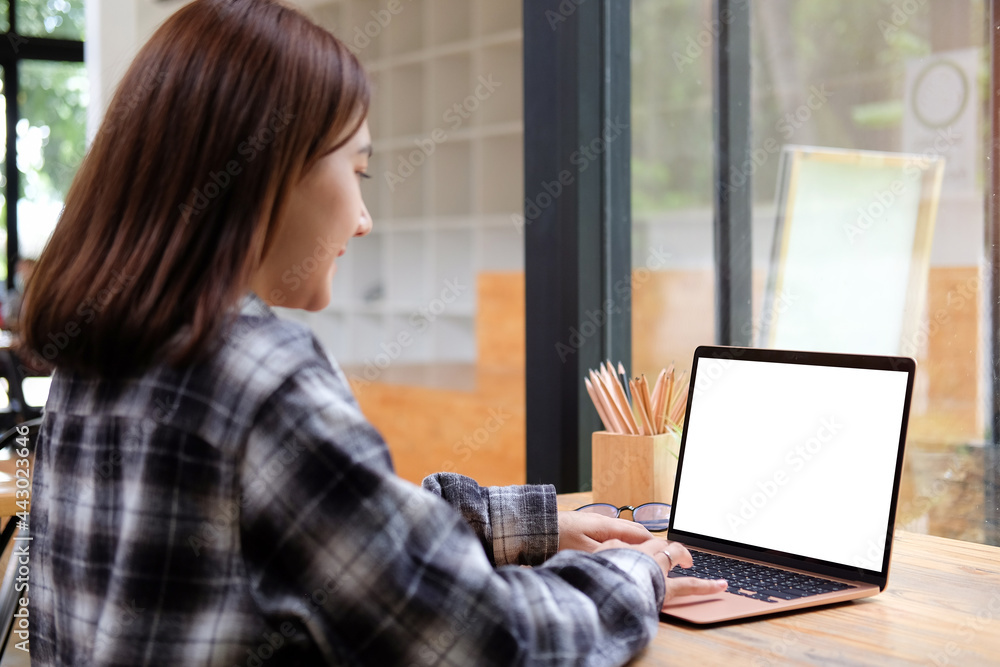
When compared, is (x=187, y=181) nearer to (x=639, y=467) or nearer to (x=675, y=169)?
(x=639, y=467)

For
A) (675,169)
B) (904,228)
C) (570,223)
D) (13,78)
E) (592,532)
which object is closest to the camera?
(592,532)

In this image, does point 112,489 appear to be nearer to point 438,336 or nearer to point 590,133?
point 590,133

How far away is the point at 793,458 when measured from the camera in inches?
43.4

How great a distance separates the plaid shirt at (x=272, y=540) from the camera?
66 centimetres

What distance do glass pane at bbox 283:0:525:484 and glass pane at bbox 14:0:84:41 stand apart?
2319mm

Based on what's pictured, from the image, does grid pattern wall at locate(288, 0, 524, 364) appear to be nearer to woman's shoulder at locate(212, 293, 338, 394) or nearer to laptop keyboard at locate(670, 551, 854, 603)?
laptop keyboard at locate(670, 551, 854, 603)

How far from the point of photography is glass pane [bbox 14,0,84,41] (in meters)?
6.41

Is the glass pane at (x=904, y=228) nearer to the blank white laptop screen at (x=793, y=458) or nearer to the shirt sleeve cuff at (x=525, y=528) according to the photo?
the blank white laptop screen at (x=793, y=458)

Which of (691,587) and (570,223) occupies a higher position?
(570,223)

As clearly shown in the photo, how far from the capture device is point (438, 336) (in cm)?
491

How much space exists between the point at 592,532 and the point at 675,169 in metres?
2.71

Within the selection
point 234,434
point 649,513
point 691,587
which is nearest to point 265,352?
point 234,434

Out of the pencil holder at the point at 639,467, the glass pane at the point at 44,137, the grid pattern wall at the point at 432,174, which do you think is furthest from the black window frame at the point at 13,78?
the pencil holder at the point at 639,467

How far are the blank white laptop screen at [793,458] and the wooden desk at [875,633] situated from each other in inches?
2.9
